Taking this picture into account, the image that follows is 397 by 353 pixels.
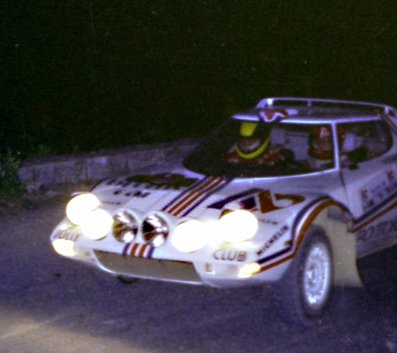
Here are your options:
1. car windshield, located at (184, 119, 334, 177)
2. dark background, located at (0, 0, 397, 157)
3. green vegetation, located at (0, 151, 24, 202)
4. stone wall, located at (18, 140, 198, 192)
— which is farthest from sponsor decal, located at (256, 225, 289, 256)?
dark background, located at (0, 0, 397, 157)

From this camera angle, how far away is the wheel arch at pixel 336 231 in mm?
6045

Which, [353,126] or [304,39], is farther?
[304,39]

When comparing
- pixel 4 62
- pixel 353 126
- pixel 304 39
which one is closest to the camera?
pixel 353 126

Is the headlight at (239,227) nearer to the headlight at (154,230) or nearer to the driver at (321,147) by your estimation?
the headlight at (154,230)

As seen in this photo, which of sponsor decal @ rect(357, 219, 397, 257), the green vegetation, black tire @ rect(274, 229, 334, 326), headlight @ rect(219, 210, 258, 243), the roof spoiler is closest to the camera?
headlight @ rect(219, 210, 258, 243)

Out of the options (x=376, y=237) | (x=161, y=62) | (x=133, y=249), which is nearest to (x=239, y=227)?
(x=133, y=249)

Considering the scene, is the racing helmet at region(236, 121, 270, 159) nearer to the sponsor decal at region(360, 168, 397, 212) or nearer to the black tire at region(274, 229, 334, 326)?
the sponsor decal at region(360, 168, 397, 212)

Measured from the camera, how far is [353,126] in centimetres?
744

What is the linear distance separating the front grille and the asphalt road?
323mm

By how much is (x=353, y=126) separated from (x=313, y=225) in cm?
155

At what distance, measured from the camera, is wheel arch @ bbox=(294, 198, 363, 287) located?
6.04 meters

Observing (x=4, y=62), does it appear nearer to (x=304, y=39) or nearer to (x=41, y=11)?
(x=41, y=11)

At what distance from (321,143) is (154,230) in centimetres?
168

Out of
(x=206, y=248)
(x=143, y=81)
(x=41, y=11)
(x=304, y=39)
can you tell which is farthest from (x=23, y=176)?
(x=304, y=39)
